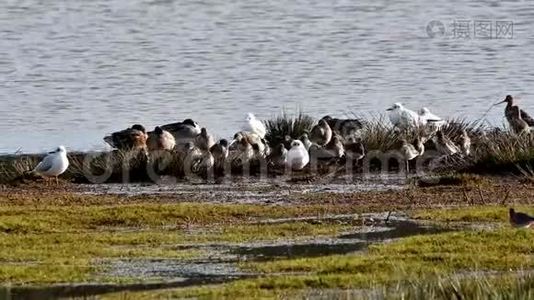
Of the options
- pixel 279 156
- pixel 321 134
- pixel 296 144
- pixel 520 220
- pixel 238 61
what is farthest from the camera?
pixel 238 61

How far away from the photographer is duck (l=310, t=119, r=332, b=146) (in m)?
24.3

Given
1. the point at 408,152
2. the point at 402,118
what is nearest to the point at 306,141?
the point at 408,152

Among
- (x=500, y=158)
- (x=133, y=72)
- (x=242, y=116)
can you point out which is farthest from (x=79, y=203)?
(x=133, y=72)

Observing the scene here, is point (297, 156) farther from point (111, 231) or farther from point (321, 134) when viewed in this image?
point (111, 231)

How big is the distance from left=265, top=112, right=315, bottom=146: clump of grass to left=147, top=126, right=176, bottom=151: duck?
85.7 inches

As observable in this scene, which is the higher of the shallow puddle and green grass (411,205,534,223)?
green grass (411,205,534,223)

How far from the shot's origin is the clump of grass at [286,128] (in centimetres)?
2606

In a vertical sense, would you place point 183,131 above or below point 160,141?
above

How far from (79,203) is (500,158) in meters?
6.12

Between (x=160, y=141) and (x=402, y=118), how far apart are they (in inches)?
168

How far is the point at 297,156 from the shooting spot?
22.7 meters

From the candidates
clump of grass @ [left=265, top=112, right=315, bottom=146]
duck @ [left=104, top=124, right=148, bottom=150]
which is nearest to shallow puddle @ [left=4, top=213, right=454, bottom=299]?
duck @ [left=104, top=124, right=148, bottom=150]

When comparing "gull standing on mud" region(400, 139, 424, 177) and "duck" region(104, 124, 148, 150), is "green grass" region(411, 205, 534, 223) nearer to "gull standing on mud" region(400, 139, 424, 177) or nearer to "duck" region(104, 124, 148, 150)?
"gull standing on mud" region(400, 139, 424, 177)

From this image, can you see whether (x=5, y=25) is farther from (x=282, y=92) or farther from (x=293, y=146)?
(x=293, y=146)
